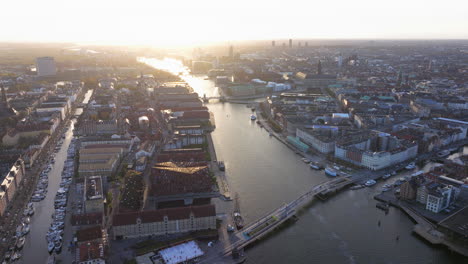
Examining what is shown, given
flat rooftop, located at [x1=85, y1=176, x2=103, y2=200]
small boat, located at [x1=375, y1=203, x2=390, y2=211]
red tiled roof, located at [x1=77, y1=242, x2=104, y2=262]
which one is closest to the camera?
red tiled roof, located at [x1=77, y1=242, x2=104, y2=262]

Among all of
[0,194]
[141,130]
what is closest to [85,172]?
[0,194]

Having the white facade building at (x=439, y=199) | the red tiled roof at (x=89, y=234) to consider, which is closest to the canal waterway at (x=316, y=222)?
the white facade building at (x=439, y=199)

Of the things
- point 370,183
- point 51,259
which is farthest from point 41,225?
point 370,183

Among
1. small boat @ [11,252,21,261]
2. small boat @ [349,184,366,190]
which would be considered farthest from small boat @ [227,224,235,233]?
small boat @ [11,252,21,261]

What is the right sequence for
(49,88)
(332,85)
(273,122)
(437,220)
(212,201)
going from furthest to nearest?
(332,85)
(49,88)
(273,122)
(212,201)
(437,220)

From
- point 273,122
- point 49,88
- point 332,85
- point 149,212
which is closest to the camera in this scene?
point 149,212

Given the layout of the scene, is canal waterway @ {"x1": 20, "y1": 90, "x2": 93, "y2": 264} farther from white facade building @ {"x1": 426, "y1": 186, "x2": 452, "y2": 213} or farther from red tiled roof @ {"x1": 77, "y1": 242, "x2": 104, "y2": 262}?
white facade building @ {"x1": 426, "y1": 186, "x2": 452, "y2": 213}

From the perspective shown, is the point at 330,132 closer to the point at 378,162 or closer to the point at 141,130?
the point at 378,162
